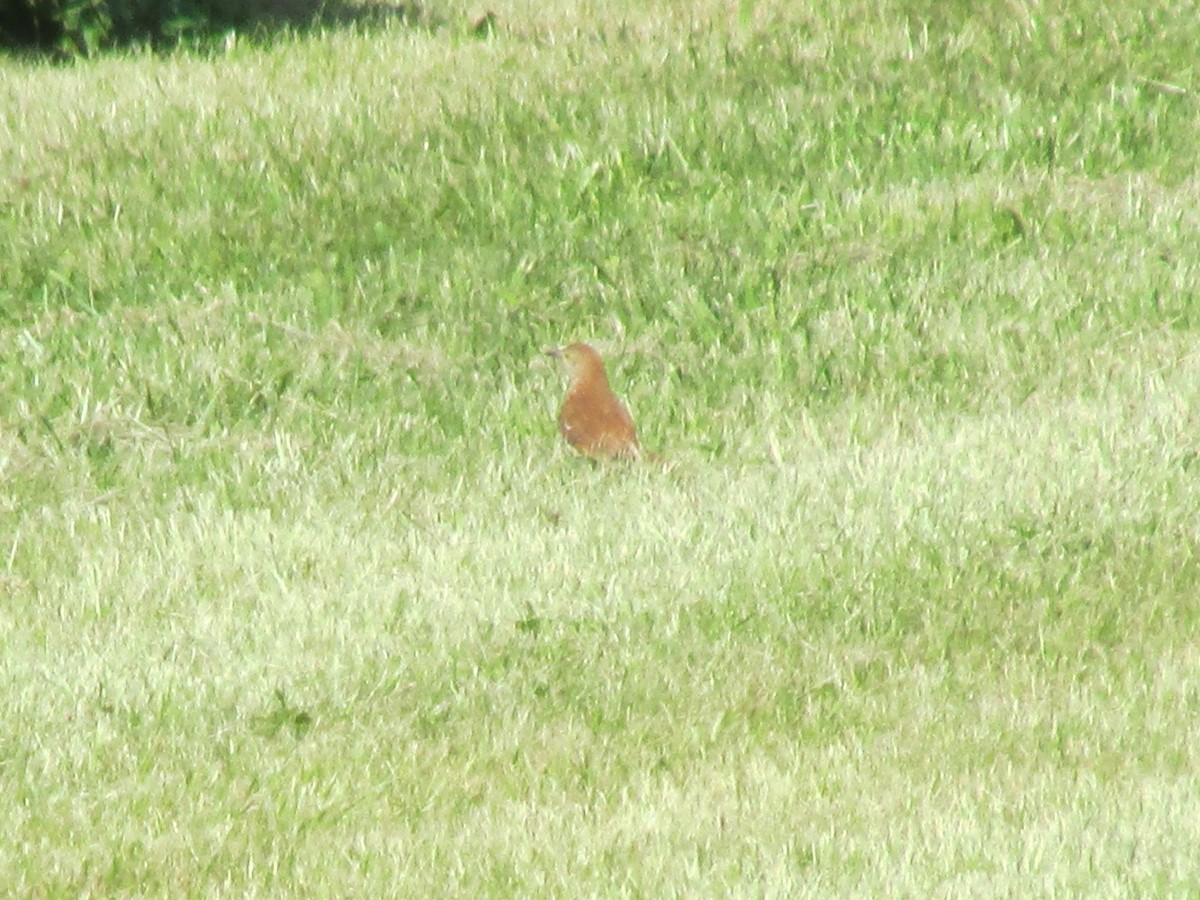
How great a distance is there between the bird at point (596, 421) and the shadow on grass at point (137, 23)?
5565mm

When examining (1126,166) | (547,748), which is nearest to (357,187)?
(1126,166)

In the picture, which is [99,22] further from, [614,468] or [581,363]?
[614,468]

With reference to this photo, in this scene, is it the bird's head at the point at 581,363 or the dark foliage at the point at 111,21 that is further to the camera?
the dark foliage at the point at 111,21

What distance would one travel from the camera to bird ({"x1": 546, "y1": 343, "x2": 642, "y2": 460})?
692 cm

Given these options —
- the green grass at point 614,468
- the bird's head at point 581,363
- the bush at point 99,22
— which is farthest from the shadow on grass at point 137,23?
the bird's head at point 581,363

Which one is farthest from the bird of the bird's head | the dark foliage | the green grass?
the dark foliage

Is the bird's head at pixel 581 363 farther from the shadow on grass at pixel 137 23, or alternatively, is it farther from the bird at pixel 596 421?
the shadow on grass at pixel 137 23

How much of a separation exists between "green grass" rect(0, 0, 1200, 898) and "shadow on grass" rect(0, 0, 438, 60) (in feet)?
1.22

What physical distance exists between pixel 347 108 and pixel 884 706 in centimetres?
536

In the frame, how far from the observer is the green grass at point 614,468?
496 cm

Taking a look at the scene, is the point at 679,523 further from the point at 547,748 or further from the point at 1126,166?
the point at 1126,166

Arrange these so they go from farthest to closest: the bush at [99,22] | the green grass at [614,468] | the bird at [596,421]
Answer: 1. the bush at [99,22]
2. the bird at [596,421]
3. the green grass at [614,468]

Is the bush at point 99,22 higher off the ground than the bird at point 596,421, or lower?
higher

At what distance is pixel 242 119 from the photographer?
985 centimetres
